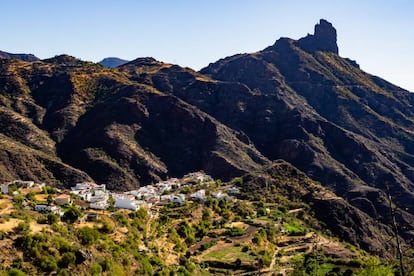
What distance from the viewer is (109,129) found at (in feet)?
390

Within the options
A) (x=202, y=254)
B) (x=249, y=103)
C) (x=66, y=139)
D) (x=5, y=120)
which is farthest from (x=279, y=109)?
(x=202, y=254)

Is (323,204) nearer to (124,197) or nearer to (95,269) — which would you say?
(124,197)

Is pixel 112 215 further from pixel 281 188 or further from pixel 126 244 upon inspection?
pixel 281 188

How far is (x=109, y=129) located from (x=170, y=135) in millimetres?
18932

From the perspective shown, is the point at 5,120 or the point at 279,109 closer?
the point at 5,120

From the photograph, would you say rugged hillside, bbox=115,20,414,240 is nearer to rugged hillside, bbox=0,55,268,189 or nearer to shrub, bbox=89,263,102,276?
rugged hillside, bbox=0,55,268,189

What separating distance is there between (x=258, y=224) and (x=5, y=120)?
76.2 meters

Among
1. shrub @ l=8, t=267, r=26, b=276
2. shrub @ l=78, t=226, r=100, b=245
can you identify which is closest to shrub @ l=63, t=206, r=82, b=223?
shrub @ l=78, t=226, r=100, b=245

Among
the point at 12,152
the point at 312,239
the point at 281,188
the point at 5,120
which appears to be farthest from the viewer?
the point at 5,120

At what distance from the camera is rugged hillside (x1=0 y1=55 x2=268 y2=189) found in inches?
4272

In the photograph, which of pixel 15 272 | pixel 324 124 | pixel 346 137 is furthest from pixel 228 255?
pixel 324 124

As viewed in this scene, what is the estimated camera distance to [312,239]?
58.1 meters

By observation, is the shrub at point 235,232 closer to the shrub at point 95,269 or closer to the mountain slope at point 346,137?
the shrub at point 95,269

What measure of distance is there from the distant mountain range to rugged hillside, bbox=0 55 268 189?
306mm
